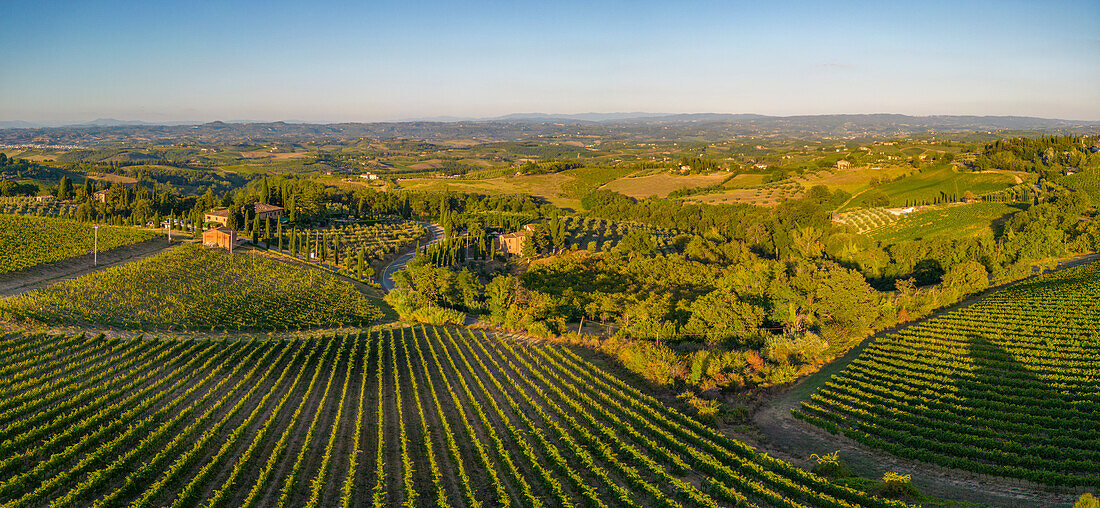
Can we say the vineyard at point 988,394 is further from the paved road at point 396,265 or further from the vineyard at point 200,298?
the paved road at point 396,265

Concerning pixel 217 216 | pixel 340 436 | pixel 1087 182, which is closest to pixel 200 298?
pixel 340 436

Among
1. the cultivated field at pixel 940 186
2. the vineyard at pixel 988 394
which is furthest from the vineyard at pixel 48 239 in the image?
the cultivated field at pixel 940 186

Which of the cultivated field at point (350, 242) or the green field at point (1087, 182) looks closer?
the cultivated field at point (350, 242)

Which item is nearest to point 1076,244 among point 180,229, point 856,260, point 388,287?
point 856,260

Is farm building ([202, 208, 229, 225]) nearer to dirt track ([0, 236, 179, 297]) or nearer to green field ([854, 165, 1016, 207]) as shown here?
dirt track ([0, 236, 179, 297])

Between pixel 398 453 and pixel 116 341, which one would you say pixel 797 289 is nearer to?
pixel 398 453

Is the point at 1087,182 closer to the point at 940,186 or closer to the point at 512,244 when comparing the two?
the point at 940,186
